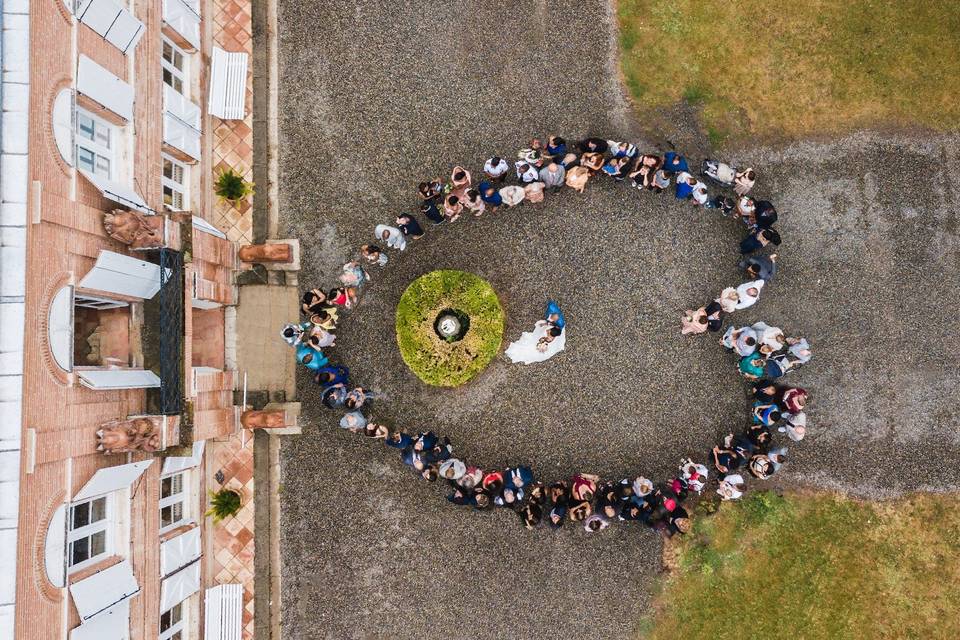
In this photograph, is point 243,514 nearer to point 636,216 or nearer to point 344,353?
point 344,353

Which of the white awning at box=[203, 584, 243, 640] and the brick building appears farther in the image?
the white awning at box=[203, 584, 243, 640]

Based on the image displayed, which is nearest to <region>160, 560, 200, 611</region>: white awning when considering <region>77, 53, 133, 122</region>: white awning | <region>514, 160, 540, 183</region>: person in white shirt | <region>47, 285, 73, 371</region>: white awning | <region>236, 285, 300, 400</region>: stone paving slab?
<region>236, 285, 300, 400</region>: stone paving slab

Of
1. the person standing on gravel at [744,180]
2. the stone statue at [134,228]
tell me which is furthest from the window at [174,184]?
the person standing on gravel at [744,180]

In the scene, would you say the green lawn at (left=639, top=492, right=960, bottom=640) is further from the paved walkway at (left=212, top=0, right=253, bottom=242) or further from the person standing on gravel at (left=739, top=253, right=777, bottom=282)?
the paved walkway at (left=212, top=0, right=253, bottom=242)

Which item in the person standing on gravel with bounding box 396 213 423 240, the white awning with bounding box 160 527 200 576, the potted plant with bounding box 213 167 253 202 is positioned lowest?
the white awning with bounding box 160 527 200 576

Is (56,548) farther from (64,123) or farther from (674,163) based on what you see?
(674,163)

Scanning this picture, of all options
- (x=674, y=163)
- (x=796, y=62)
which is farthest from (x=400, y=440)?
(x=796, y=62)

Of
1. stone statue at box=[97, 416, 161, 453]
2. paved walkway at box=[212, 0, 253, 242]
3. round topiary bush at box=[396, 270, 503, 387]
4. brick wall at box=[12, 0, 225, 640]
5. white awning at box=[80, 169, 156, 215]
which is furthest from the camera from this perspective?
paved walkway at box=[212, 0, 253, 242]

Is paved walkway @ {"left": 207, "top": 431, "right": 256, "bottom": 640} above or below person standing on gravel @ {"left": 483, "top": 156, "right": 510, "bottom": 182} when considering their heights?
below

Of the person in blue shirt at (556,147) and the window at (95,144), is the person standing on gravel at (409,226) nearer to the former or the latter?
A: the person in blue shirt at (556,147)

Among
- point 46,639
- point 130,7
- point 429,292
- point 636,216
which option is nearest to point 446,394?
point 429,292
